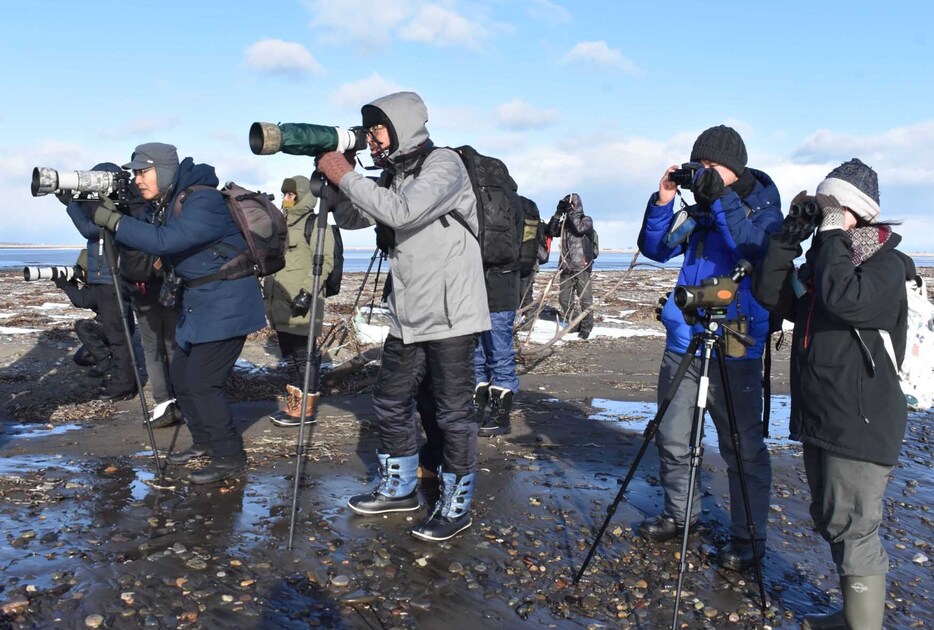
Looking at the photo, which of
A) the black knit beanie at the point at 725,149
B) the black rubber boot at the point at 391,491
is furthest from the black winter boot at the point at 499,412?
the black knit beanie at the point at 725,149

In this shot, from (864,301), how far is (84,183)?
479 cm

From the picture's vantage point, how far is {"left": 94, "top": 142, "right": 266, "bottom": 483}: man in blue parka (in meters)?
5.17

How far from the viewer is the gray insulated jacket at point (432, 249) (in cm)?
414

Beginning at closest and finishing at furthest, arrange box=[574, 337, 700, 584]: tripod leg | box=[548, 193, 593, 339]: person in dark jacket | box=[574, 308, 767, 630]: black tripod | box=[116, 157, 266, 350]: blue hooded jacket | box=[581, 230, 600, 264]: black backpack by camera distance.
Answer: box=[574, 308, 767, 630]: black tripod → box=[574, 337, 700, 584]: tripod leg → box=[116, 157, 266, 350]: blue hooded jacket → box=[548, 193, 593, 339]: person in dark jacket → box=[581, 230, 600, 264]: black backpack

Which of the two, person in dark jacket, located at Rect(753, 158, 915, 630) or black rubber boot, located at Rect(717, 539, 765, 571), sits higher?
person in dark jacket, located at Rect(753, 158, 915, 630)

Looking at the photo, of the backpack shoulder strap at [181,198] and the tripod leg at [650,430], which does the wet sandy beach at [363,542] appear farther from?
the backpack shoulder strap at [181,198]

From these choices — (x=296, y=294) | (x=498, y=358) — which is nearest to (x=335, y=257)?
(x=296, y=294)

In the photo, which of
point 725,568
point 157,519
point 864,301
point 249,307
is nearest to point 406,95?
point 249,307

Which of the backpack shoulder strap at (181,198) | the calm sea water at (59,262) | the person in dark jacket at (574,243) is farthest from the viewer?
the calm sea water at (59,262)

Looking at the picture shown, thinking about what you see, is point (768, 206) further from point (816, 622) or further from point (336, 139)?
point (336, 139)

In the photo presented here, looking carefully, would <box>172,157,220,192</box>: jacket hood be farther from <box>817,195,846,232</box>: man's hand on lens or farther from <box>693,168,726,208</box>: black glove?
<box>817,195,846,232</box>: man's hand on lens

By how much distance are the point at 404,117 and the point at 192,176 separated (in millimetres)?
1938

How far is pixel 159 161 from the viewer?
5371 mm

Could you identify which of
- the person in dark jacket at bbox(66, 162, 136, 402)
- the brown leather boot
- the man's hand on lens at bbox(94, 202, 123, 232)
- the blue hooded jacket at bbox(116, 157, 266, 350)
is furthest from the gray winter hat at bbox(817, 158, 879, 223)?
the person in dark jacket at bbox(66, 162, 136, 402)
